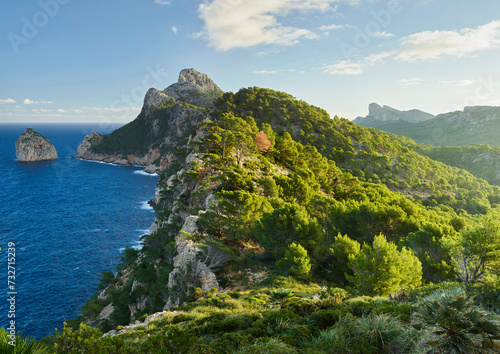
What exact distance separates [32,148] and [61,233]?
13336cm

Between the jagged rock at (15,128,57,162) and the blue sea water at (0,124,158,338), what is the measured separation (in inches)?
1469

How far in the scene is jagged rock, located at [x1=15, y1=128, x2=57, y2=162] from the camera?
150 m

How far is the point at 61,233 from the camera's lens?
59.2 meters

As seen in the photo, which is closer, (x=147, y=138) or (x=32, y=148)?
(x=32, y=148)

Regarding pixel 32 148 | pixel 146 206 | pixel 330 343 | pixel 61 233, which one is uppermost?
pixel 32 148

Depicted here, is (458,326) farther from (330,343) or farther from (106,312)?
(106,312)

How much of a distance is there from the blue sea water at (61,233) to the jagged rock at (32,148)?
122ft

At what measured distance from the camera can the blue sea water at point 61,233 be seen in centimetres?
3750

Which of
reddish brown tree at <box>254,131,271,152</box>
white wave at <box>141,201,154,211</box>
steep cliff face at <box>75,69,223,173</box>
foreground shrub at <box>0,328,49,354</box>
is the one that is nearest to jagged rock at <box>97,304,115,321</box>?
foreground shrub at <box>0,328,49,354</box>

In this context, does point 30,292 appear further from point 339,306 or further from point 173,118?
point 173,118

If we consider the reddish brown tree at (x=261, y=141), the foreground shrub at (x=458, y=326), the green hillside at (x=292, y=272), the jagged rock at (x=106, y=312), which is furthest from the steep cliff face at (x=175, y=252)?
the foreground shrub at (x=458, y=326)

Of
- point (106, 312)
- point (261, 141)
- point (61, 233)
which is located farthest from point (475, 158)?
point (61, 233)

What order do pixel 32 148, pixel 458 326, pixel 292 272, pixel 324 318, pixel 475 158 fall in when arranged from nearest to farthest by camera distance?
1. pixel 458 326
2. pixel 324 318
3. pixel 292 272
4. pixel 475 158
5. pixel 32 148

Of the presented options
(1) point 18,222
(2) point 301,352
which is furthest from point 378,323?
(1) point 18,222
